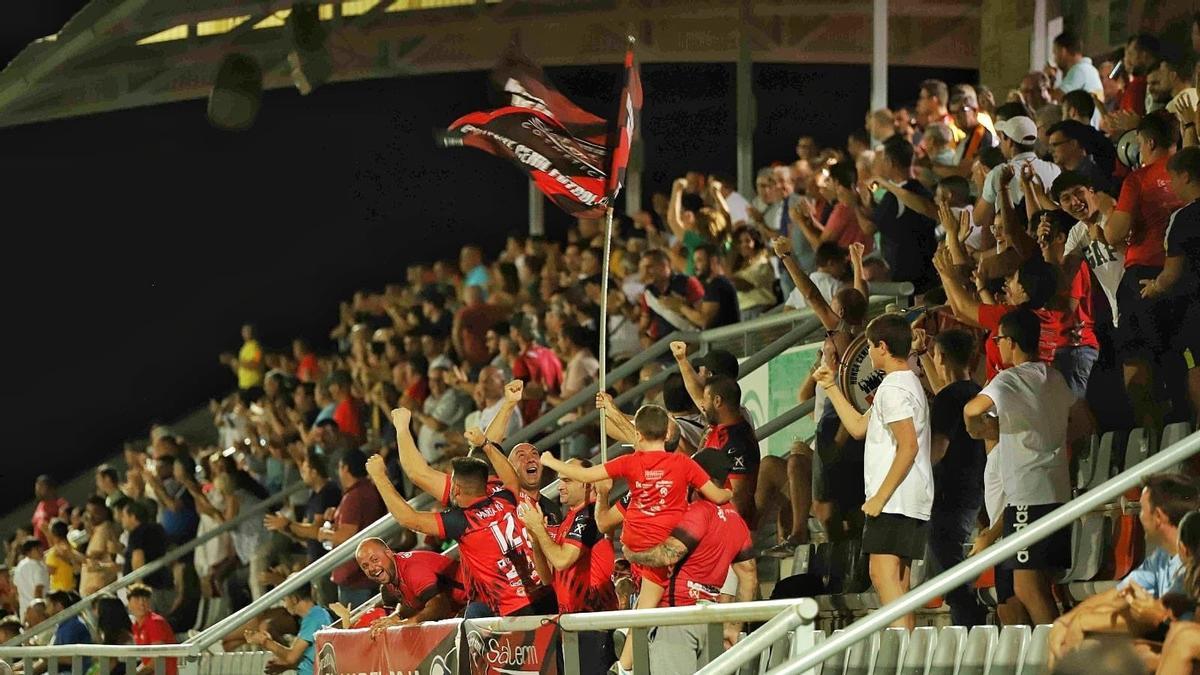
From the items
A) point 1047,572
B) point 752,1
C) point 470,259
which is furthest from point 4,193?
point 1047,572

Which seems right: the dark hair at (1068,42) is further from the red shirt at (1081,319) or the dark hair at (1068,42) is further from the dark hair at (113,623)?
the dark hair at (113,623)

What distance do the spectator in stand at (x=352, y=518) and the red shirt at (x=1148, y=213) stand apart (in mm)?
5306

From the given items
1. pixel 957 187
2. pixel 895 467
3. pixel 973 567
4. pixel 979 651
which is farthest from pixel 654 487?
pixel 957 187

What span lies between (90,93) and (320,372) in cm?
381

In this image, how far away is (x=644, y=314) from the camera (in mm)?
14719

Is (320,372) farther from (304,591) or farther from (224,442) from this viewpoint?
(304,591)

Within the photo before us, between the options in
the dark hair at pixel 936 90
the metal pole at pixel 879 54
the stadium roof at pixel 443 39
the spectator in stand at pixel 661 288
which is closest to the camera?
the dark hair at pixel 936 90

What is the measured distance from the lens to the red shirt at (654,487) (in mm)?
8742

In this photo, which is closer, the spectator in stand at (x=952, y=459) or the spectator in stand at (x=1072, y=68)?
the spectator in stand at (x=952, y=459)

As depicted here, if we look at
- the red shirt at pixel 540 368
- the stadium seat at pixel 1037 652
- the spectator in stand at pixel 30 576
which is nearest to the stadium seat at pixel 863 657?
the stadium seat at pixel 1037 652

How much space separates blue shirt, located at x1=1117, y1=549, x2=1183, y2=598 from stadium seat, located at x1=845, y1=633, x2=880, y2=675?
4.13ft

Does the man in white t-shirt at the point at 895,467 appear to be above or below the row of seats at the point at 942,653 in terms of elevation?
above

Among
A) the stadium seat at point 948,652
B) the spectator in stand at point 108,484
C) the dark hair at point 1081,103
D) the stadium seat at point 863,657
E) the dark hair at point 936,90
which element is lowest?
the spectator in stand at point 108,484

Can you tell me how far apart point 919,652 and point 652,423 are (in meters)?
1.76
